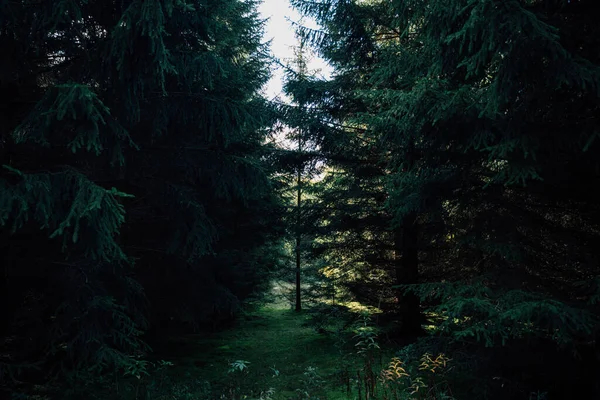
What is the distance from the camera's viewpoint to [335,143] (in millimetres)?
9508

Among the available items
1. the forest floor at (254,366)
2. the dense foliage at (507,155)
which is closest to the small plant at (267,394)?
the forest floor at (254,366)

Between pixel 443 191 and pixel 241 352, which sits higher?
pixel 443 191

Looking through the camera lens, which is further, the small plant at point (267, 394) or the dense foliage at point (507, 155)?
the small plant at point (267, 394)

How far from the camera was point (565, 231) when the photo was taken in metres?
5.01

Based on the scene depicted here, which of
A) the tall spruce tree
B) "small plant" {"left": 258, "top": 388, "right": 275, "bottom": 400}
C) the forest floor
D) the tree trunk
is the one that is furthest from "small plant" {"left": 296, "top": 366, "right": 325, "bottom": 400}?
the tree trunk

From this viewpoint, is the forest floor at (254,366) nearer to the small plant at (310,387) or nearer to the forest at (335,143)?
the small plant at (310,387)

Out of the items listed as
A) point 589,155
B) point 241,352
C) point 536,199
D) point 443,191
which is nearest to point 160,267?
point 241,352

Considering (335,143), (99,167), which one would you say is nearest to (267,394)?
(99,167)

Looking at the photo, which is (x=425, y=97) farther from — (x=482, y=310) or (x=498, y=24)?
(x=482, y=310)

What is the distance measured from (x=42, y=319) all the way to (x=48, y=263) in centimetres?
103

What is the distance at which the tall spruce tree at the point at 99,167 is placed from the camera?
4516mm

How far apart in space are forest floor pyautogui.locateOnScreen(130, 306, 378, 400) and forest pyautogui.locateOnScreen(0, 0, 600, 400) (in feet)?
0.36

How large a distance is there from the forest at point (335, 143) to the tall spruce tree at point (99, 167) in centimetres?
4

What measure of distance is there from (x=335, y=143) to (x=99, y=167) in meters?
5.67
